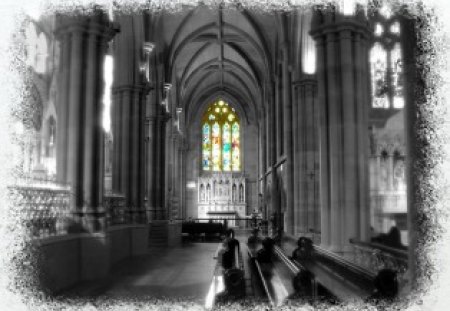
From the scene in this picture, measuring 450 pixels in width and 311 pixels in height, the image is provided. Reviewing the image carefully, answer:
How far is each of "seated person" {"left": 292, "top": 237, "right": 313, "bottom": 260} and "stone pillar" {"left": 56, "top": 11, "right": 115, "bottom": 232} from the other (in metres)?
3.74

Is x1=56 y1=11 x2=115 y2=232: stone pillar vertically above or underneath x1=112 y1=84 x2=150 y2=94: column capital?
underneath

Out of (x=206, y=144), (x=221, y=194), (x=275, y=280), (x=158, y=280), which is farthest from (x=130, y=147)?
(x=206, y=144)

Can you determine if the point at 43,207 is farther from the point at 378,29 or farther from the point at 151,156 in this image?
the point at 378,29

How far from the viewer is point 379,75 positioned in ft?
49.3

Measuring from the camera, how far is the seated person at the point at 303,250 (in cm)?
716

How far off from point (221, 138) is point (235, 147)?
1334 mm

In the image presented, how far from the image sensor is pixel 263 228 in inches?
909

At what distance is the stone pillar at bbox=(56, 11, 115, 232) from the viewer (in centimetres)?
866

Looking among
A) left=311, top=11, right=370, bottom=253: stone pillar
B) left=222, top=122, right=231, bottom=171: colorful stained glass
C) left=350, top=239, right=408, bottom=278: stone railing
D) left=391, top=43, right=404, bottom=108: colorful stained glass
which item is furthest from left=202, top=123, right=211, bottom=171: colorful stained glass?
left=350, top=239, right=408, bottom=278: stone railing

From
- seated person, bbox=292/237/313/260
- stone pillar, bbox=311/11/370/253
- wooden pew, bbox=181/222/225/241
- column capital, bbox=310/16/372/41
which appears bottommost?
wooden pew, bbox=181/222/225/241

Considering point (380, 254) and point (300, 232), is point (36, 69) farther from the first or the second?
point (380, 254)

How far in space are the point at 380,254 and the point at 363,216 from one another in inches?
106

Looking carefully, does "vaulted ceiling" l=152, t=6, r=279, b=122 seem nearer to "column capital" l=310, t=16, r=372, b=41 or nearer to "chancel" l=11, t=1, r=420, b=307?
"chancel" l=11, t=1, r=420, b=307

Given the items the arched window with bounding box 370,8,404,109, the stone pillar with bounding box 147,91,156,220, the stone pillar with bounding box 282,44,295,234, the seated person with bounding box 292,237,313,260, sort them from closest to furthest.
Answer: the seated person with bounding box 292,237,313,260 → the arched window with bounding box 370,8,404,109 → the stone pillar with bounding box 282,44,295,234 → the stone pillar with bounding box 147,91,156,220
